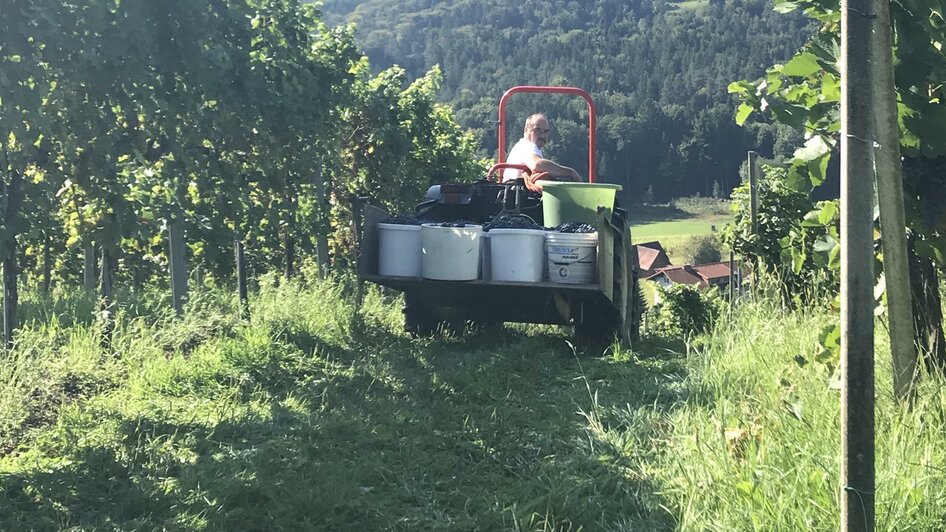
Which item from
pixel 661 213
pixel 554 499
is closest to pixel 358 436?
pixel 554 499

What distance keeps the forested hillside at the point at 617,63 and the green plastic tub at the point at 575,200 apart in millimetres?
24138

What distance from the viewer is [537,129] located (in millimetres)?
7688

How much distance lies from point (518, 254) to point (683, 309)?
18.7ft

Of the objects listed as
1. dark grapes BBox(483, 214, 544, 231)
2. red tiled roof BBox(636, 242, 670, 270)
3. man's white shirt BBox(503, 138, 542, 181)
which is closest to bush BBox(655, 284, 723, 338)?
man's white shirt BBox(503, 138, 542, 181)

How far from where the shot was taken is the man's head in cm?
769

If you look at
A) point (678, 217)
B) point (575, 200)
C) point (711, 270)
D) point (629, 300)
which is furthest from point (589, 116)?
point (678, 217)

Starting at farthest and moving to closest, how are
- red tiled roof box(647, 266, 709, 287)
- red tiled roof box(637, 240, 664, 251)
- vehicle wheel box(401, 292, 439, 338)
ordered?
red tiled roof box(637, 240, 664, 251)
red tiled roof box(647, 266, 709, 287)
vehicle wheel box(401, 292, 439, 338)

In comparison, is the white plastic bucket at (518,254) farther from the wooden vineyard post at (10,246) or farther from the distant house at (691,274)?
the distant house at (691,274)

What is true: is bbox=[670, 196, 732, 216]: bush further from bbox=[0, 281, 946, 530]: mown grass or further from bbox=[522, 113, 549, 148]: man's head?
bbox=[0, 281, 946, 530]: mown grass

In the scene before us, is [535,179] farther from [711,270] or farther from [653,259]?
[711,270]

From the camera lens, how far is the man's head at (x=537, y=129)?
7.69 metres

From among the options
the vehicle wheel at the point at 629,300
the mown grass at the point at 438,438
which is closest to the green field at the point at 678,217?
the vehicle wheel at the point at 629,300

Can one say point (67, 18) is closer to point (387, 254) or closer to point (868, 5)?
point (387, 254)

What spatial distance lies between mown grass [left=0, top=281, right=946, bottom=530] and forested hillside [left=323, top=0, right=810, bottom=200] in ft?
84.2
